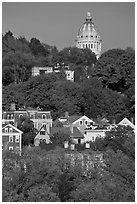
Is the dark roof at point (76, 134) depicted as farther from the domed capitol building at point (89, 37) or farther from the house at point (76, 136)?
the domed capitol building at point (89, 37)

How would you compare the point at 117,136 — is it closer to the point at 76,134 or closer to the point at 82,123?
the point at 76,134

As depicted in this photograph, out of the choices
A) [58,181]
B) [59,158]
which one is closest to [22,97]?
[59,158]

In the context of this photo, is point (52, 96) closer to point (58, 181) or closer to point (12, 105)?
point (12, 105)

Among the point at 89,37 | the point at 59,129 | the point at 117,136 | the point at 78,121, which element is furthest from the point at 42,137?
the point at 89,37

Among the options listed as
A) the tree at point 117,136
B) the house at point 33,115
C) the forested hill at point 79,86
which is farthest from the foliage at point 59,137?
the forested hill at point 79,86

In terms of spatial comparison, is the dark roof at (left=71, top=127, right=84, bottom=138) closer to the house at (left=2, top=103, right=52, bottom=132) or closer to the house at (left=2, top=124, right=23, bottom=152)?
the house at (left=2, top=103, right=52, bottom=132)

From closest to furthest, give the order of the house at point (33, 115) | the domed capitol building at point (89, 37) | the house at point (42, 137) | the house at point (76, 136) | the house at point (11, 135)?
the house at point (11, 135)
the house at point (42, 137)
the house at point (76, 136)
the house at point (33, 115)
the domed capitol building at point (89, 37)
